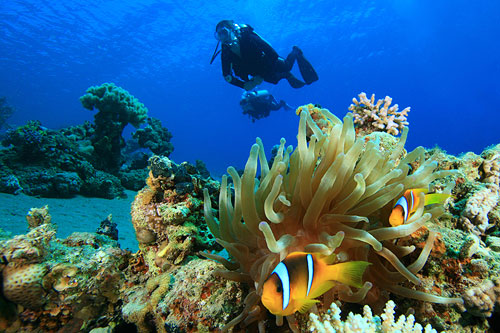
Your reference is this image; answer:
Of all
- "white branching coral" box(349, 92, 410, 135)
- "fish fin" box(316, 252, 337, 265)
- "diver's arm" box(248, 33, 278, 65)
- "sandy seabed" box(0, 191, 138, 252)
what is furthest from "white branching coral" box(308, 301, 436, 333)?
"diver's arm" box(248, 33, 278, 65)

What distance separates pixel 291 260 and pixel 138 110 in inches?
339

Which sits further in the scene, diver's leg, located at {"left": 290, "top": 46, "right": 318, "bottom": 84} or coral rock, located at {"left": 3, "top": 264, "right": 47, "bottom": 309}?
diver's leg, located at {"left": 290, "top": 46, "right": 318, "bottom": 84}

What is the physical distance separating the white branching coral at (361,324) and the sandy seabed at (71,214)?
4.28m

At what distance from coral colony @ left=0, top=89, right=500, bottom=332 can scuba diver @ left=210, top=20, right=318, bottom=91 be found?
5679 millimetres

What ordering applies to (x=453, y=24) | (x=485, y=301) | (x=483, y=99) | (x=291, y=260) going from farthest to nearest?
(x=483, y=99), (x=453, y=24), (x=485, y=301), (x=291, y=260)

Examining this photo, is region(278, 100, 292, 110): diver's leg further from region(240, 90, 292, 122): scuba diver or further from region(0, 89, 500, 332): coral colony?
region(0, 89, 500, 332): coral colony

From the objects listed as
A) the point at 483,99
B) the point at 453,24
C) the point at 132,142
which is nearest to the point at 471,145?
the point at 483,99

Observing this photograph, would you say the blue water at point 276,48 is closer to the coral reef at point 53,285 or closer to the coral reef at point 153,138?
the coral reef at point 153,138

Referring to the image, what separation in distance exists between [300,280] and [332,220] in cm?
49

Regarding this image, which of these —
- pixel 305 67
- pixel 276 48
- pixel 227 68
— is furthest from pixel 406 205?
pixel 276 48

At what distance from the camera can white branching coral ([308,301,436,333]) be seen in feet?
3.69

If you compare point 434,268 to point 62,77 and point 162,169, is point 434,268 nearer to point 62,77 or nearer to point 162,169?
point 162,169

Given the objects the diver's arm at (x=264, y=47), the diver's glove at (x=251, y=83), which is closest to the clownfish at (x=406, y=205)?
the diver's glove at (x=251, y=83)

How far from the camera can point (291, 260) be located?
1059 millimetres
